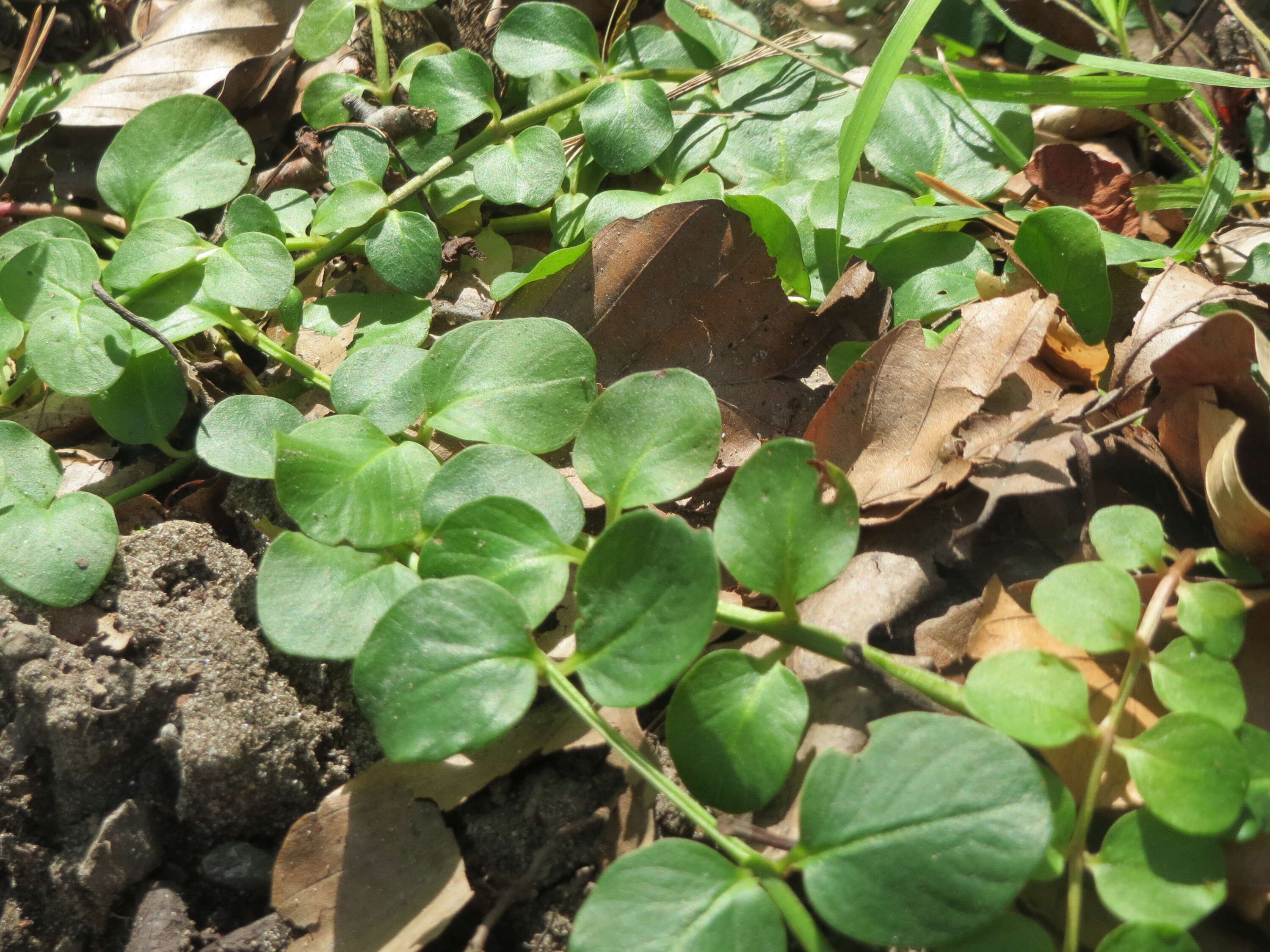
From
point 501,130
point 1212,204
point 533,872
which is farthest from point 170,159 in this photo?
point 1212,204

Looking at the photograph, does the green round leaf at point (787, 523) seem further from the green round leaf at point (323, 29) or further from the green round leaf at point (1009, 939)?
the green round leaf at point (323, 29)

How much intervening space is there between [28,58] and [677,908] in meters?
2.41

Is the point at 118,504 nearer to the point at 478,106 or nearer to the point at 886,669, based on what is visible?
the point at 478,106

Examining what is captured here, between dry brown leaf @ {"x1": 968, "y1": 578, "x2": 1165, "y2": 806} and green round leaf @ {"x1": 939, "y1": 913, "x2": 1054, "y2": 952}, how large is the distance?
19 cm

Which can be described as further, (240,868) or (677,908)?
(240,868)

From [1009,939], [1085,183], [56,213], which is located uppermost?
[1085,183]

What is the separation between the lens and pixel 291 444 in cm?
137

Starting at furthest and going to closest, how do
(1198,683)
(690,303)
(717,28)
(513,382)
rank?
(717,28) < (690,303) < (513,382) < (1198,683)

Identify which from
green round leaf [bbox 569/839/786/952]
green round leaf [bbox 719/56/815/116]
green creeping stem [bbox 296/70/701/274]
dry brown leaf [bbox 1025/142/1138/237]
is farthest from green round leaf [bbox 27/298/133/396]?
dry brown leaf [bbox 1025/142/1138/237]

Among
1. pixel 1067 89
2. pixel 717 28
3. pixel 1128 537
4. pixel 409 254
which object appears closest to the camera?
pixel 1128 537

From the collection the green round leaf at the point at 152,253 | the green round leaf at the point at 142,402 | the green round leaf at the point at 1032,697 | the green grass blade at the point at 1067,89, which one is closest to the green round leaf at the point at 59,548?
the green round leaf at the point at 142,402

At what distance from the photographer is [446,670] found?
115cm

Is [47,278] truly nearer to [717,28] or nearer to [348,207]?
[348,207]

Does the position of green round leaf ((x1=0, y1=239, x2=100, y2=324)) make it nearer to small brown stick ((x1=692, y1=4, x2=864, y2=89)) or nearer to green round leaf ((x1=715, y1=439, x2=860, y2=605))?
green round leaf ((x1=715, y1=439, x2=860, y2=605))
